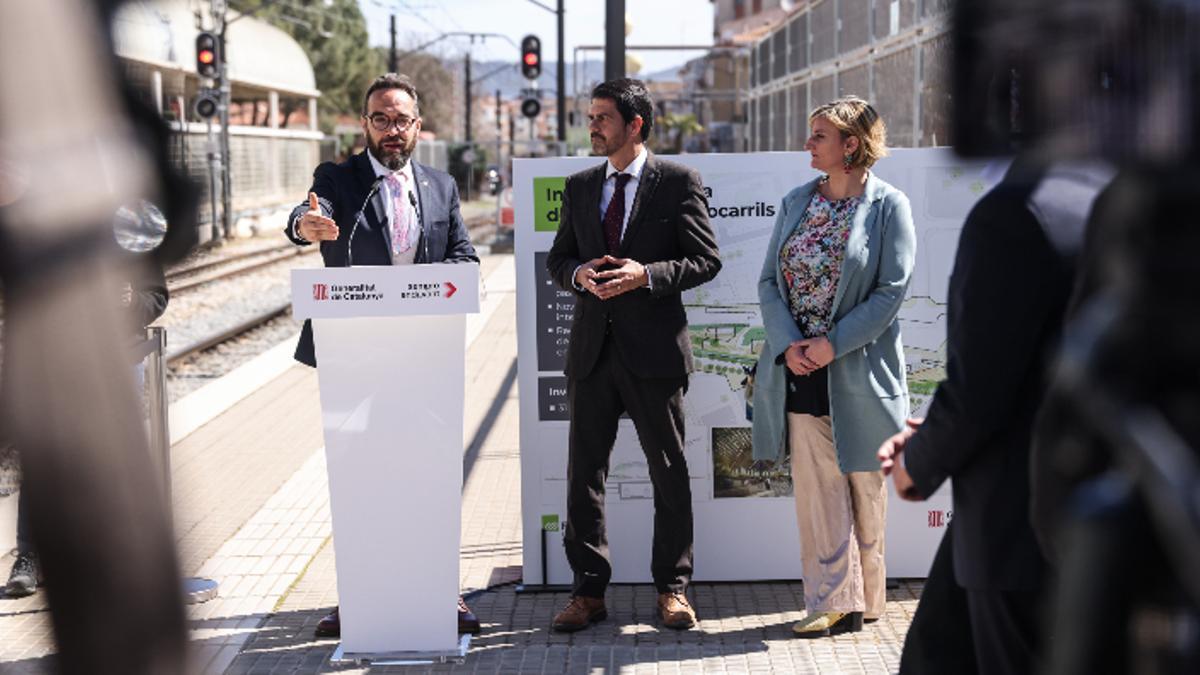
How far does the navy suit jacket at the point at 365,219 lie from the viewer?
536 cm

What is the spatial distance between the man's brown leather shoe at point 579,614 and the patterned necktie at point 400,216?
1.47m

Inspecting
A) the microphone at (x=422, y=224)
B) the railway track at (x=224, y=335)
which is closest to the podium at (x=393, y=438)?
the microphone at (x=422, y=224)

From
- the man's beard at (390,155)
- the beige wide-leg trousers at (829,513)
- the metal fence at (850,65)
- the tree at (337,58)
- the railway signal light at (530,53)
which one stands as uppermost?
the tree at (337,58)

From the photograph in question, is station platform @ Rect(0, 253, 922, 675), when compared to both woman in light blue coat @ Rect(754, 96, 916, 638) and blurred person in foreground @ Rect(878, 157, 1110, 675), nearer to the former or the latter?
woman in light blue coat @ Rect(754, 96, 916, 638)

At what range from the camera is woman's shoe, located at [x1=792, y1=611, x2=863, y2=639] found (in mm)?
5508

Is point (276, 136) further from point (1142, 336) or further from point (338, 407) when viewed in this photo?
point (1142, 336)

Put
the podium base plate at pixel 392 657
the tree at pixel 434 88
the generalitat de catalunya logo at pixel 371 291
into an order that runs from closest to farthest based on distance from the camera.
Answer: the generalitat de catalunya logo at pixel 371 291, the podium base plate at pixel 392 657, the tree at pixel 434 88

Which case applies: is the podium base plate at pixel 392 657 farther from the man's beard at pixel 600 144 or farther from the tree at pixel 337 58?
the tree at pixel 337 58

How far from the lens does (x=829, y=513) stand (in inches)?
214

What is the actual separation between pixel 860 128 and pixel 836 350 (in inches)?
30.8

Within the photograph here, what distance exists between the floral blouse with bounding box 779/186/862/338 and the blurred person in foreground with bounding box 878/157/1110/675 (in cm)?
211

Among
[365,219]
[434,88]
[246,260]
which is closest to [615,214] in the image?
[365,219]

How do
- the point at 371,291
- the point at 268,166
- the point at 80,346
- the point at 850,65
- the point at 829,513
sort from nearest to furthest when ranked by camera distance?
the point at 80,346
the point at 371,291
the point at 829,513
the point at 850,65
the point at 268,166

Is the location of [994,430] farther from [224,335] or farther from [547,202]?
[224,335]
